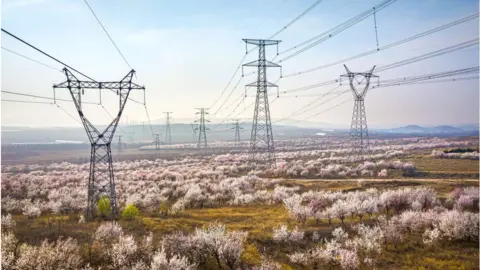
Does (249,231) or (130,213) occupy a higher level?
(130,213)

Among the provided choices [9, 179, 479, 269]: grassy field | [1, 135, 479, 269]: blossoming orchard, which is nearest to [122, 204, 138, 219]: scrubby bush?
[1, 135, 479, 269]: blossoming orchard

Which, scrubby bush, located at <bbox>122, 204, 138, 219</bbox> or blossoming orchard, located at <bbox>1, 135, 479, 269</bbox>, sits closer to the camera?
blossoming orchard, located at <bbox>1, 135, 479, 269</bbox>

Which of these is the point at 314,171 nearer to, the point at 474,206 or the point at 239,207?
the point at 239,207

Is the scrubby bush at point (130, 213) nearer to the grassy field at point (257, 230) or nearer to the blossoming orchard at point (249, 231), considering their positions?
the blossoming orchard at point (249, 231)

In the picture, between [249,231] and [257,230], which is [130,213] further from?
[257,230]

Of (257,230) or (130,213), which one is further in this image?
(130,213)

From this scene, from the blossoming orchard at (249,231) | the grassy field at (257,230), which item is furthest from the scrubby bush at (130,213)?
the grassy field at (257,230)

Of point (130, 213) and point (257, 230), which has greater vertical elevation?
point (130, 213)

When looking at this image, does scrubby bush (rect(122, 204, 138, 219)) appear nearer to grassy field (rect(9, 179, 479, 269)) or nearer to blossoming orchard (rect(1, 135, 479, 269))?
blossoming orchard (rect(1, 135, 479, 269))

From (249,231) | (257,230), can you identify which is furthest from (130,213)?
(257,230)
